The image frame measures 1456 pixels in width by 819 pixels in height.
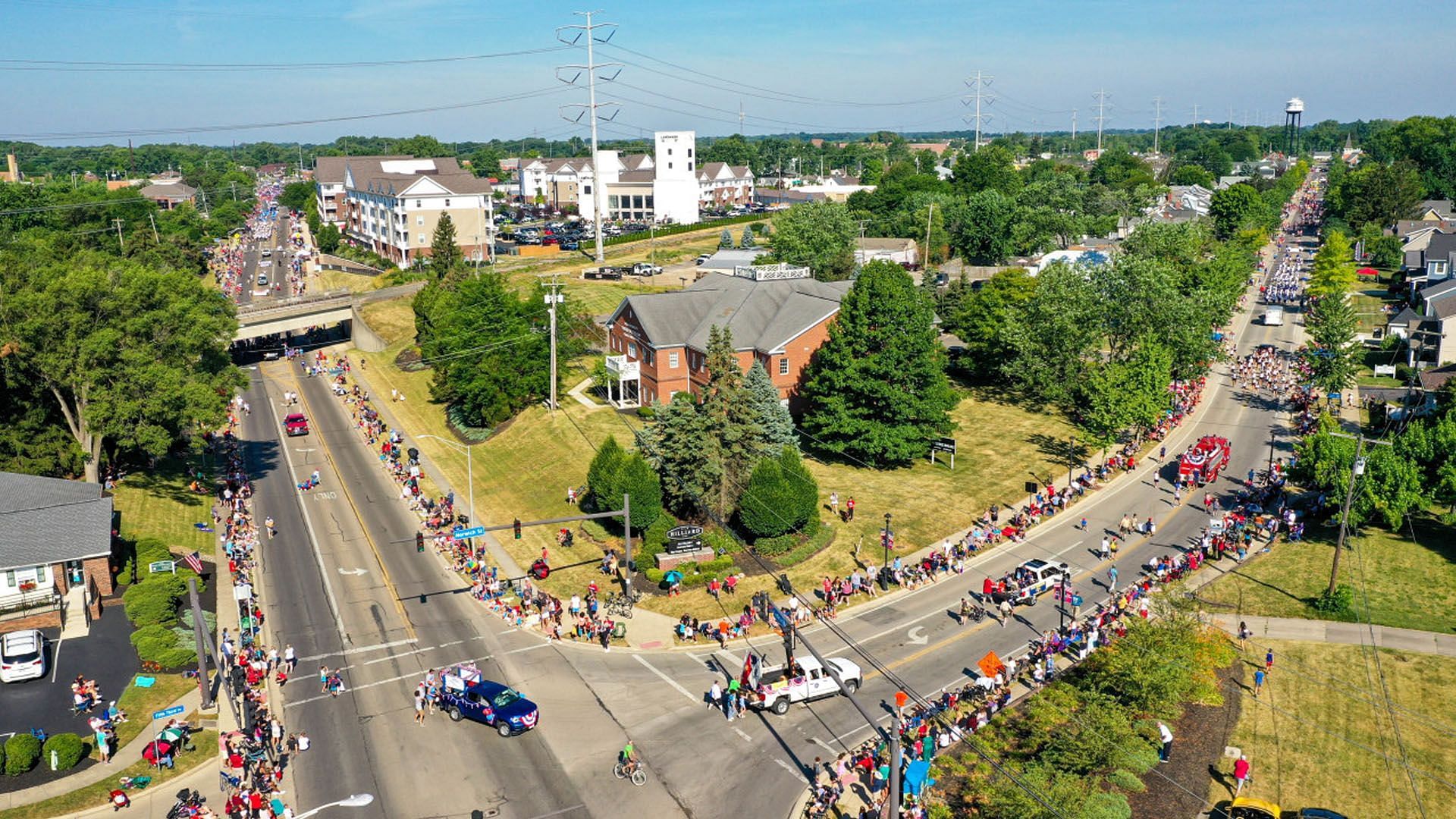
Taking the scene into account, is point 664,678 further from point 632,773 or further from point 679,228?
point 679,228

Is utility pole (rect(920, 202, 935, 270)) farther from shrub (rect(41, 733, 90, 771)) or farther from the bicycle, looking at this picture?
shrub (rect(41, 733, 90, 771))

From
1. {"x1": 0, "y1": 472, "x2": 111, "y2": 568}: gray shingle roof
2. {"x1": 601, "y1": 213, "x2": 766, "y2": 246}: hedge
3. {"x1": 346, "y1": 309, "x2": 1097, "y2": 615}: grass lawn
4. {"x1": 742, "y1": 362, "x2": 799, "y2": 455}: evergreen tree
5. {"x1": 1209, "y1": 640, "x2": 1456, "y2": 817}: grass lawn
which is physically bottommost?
{"x1": 1209, "y1": 640, "x2": 1456, "y2": 817}: grass lawn

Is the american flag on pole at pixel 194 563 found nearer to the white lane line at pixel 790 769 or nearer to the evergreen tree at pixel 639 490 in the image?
the evergreen tree at pixel 639 490

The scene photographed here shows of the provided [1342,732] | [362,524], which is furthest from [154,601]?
[1342,732]

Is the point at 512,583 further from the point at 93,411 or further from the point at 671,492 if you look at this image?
the point at 93,411

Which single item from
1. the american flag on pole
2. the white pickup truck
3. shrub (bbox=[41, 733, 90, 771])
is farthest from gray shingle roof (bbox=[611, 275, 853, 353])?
shrub (bbox=[41, 733, 90, 771])

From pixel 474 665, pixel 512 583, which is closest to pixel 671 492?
pixel 512 583

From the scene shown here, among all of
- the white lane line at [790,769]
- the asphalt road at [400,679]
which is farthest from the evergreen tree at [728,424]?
the white lane line at [790,769]
